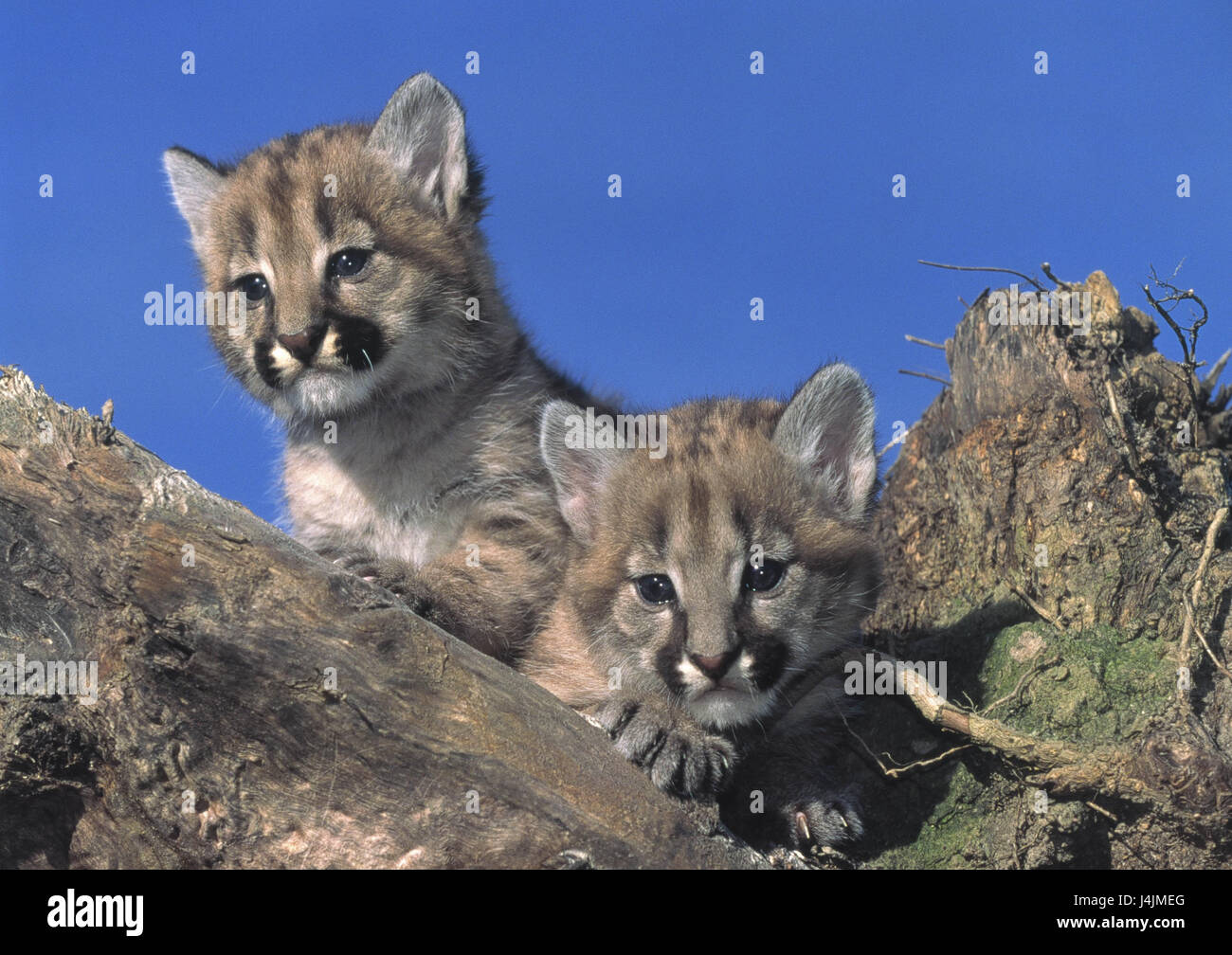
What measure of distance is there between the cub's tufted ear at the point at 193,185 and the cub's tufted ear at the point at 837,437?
3864mm

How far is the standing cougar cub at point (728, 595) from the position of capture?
4.61 metres

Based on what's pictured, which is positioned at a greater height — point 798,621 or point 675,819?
point 798,621

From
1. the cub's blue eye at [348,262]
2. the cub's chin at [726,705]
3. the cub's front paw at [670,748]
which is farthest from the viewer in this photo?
the cub's blue eye at [348,262]

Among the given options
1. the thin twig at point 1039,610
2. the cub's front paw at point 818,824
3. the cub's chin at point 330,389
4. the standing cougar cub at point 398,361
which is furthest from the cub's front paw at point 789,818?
the cub's chin at point 330,389

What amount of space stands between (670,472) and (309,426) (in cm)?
238

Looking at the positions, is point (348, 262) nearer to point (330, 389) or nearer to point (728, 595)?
point (330, 389)

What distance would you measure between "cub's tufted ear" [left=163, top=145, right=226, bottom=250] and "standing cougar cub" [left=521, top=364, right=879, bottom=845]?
2.97m

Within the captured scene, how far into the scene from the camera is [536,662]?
5434 millimetres

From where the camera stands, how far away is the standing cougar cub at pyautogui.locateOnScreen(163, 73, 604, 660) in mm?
5727

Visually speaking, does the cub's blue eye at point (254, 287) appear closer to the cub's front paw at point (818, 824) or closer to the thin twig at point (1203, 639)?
the cub's front paw at point (818, 824)

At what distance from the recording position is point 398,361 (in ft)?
19.3

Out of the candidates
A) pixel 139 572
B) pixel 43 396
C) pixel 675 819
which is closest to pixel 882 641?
pixel 675 819

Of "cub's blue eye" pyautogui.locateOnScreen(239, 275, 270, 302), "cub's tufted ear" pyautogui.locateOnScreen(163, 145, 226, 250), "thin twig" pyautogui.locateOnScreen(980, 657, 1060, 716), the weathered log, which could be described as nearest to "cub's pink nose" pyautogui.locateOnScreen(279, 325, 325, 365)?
"cub's blue eye" pyautogui.locateOnScreen(239, 275, 270, 302)

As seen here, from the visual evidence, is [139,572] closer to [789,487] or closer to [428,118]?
[789,487]
